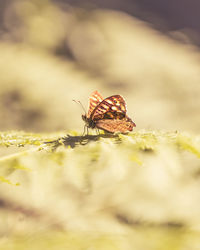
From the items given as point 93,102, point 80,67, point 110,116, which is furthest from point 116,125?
point 80,67

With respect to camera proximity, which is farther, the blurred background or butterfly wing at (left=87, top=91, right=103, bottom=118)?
the blurred background

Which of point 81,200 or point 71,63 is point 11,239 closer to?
point 81,200

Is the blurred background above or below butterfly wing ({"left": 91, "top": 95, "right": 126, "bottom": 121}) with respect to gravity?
above

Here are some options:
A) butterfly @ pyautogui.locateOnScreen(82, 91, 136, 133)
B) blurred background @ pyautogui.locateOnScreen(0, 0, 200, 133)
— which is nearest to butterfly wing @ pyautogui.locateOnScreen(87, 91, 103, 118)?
butterfly @ pyautogui.locateOnScreen(82, 91, 136, 133)

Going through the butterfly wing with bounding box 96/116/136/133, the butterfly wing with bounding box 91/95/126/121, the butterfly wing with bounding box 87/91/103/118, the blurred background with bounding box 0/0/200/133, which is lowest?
the butterfly wing with bounding box 96/116/136/133

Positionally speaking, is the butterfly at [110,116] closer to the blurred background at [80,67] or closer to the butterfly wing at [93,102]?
the butterfly wing at [93,102]

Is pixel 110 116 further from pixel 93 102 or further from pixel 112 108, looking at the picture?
pixel 93 102

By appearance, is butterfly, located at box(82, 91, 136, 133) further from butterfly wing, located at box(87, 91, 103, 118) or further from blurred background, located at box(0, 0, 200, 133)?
blurred background, located at box(0, 0, 200, 133)

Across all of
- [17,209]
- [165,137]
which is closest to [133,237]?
[17,209]
